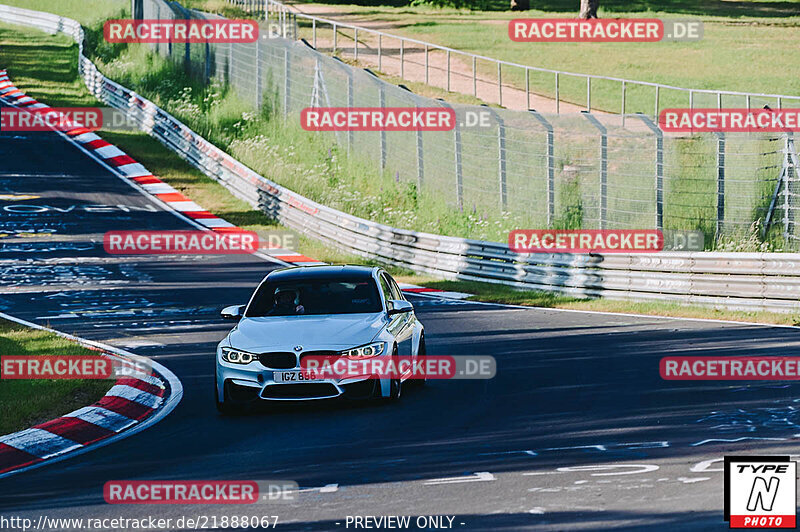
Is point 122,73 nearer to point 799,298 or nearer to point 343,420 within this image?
point 799,298

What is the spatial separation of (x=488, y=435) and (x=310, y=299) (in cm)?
330

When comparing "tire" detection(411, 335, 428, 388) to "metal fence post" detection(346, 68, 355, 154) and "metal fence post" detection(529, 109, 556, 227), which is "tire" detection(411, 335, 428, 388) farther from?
"metal fence post" detection(346, 68, 355, 154)

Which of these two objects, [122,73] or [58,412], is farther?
[122,73]

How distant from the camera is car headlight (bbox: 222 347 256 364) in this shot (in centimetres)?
1254

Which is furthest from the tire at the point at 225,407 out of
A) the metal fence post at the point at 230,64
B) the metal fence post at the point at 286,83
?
the metal fence post at the point at 230,64

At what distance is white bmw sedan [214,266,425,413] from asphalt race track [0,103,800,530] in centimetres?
27

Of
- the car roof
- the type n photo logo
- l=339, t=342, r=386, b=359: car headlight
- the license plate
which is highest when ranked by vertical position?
the type n photo logo

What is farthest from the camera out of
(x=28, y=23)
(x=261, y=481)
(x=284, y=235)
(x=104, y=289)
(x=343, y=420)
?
(x=28, y=23)

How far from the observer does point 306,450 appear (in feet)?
35.4

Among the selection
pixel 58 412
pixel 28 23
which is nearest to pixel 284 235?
pixel 58 412

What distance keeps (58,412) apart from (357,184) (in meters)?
19.7

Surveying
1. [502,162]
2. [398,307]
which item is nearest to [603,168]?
[502,162]

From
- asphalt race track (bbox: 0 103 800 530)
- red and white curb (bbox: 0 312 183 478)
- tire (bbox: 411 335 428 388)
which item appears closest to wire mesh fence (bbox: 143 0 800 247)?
asphalt race track (bbox: 0 103 800 530)

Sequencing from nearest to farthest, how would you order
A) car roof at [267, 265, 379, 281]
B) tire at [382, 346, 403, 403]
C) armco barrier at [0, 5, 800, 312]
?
tire at [382, 346, 403, 403] < car roof at [267, 265, 379, 281] < armco barrier at [0, 5, 800, 312]
